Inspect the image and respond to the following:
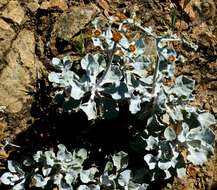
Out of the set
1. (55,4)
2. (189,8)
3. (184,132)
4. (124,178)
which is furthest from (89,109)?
(189,8)

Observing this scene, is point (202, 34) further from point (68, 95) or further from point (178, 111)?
point (68, 95)

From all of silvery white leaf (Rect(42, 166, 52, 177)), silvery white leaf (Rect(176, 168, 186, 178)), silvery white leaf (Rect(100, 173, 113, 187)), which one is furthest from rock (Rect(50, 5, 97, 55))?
silvery white leaf (Rect(176, 168, 186, 178))

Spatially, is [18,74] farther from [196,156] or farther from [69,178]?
[196,156]

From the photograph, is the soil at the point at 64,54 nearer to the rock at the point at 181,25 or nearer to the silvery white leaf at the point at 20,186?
the rock at the point at 181,25

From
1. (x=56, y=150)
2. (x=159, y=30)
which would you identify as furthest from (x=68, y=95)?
(x=159, y=30)

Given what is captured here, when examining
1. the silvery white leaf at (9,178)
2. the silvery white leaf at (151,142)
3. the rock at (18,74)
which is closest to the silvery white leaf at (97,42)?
the rock at (18,74)

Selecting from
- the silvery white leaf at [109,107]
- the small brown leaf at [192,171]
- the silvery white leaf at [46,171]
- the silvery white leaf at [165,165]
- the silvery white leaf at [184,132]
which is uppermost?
the silvery white leaf at [109,107]
